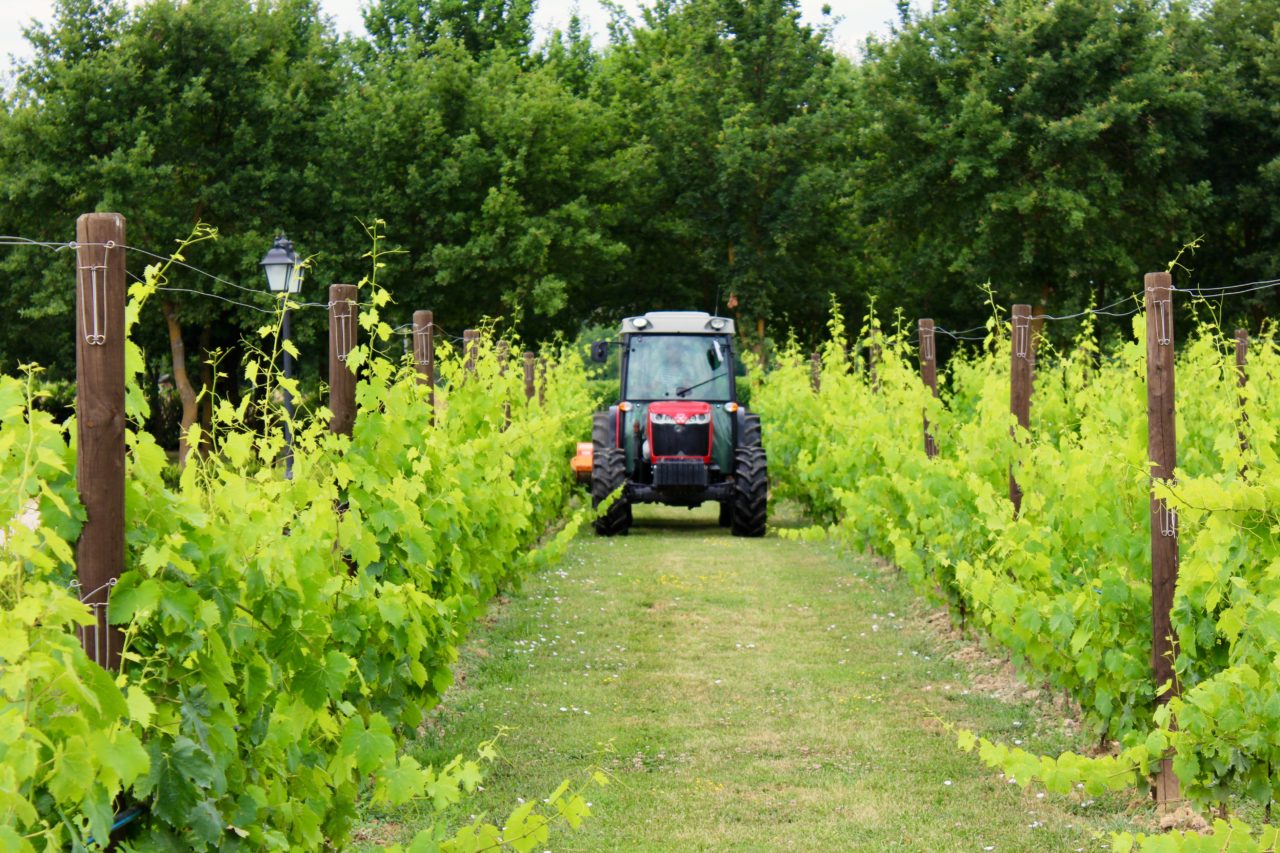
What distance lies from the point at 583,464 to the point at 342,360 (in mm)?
10308

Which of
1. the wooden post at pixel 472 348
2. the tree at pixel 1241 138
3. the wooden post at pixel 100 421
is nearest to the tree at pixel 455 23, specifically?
the tree at pixel 1241 138

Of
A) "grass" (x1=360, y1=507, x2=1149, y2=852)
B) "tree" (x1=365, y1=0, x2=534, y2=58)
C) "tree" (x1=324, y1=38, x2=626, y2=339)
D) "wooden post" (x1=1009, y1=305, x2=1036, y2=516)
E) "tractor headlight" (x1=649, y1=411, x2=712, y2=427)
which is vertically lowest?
"grass" (x1=360, y1=507, x2=1149, y2=852)

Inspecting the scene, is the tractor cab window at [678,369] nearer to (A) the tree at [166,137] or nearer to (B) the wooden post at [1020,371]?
(B) the wooden post at [1020,371]

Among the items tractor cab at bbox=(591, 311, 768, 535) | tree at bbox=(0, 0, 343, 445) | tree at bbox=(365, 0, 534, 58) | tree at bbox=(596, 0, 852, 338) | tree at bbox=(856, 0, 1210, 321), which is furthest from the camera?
tree at bbox=(365, 0, 534, 58)

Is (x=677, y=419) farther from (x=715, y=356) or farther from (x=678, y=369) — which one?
(x=715, y=356)

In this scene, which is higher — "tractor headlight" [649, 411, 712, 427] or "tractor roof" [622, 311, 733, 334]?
"tractor roof" [622, 311, 733, 334]

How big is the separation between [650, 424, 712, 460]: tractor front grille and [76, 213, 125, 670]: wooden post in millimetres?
11131

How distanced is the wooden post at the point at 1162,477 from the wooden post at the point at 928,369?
16.1 ft

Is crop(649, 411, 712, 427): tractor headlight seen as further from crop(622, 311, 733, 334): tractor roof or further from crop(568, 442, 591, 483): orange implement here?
crop(568, 442, 591, 483): orange implement

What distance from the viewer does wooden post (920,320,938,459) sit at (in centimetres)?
1096

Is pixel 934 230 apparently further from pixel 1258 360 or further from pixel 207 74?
pixel 1258 360

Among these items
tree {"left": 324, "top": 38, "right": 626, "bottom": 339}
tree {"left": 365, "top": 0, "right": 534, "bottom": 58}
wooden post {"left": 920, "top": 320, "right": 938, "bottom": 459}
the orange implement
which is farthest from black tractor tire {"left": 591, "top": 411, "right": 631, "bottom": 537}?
tree {"left": 365, "top": 0, "right": 534, "bottom": 58}

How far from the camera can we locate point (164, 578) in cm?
336

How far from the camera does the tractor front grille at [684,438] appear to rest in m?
14.5
